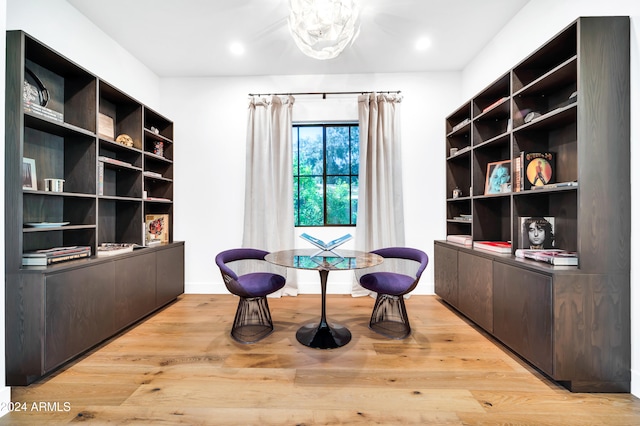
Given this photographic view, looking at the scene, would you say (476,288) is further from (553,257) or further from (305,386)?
(305,386)

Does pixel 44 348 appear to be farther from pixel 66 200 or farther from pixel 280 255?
pixel 280 255

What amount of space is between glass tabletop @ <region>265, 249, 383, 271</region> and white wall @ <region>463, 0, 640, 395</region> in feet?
5.21

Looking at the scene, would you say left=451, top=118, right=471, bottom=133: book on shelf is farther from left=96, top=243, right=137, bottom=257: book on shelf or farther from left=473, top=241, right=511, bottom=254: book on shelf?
left=96, top=243, right=137, bottom=257: book on shelf

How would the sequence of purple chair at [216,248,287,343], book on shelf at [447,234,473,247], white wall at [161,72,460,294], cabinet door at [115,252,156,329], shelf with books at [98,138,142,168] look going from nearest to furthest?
1. purple chair at [216,248,287,343]
2. cabinet door at [115,252,156,329]
3. shelf with books at [98,138,142,168]
4. book on shelf at [447,234,473,247]
5. white wall at [161,72,460,294]

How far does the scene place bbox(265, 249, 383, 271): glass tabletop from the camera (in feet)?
6.40

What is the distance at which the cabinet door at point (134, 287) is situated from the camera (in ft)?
7.63

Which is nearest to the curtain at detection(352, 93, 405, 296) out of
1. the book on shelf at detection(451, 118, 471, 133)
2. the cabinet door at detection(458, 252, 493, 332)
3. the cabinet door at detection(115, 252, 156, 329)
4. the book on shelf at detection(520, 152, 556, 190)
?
the book on shelf at detection(451, 118, 471, 133)

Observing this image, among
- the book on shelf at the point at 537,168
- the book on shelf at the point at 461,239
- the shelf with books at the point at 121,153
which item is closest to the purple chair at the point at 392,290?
the book on shelf at the point at 461,239

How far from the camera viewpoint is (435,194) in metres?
3.53

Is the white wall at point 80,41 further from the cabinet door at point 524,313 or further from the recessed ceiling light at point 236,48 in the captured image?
the cabinet door at point 524,313

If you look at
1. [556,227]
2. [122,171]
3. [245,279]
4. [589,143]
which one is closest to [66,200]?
[122,171]

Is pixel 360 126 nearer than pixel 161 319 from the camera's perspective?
No

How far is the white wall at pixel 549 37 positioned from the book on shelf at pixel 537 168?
483 mm

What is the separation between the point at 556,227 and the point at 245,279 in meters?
2.70
